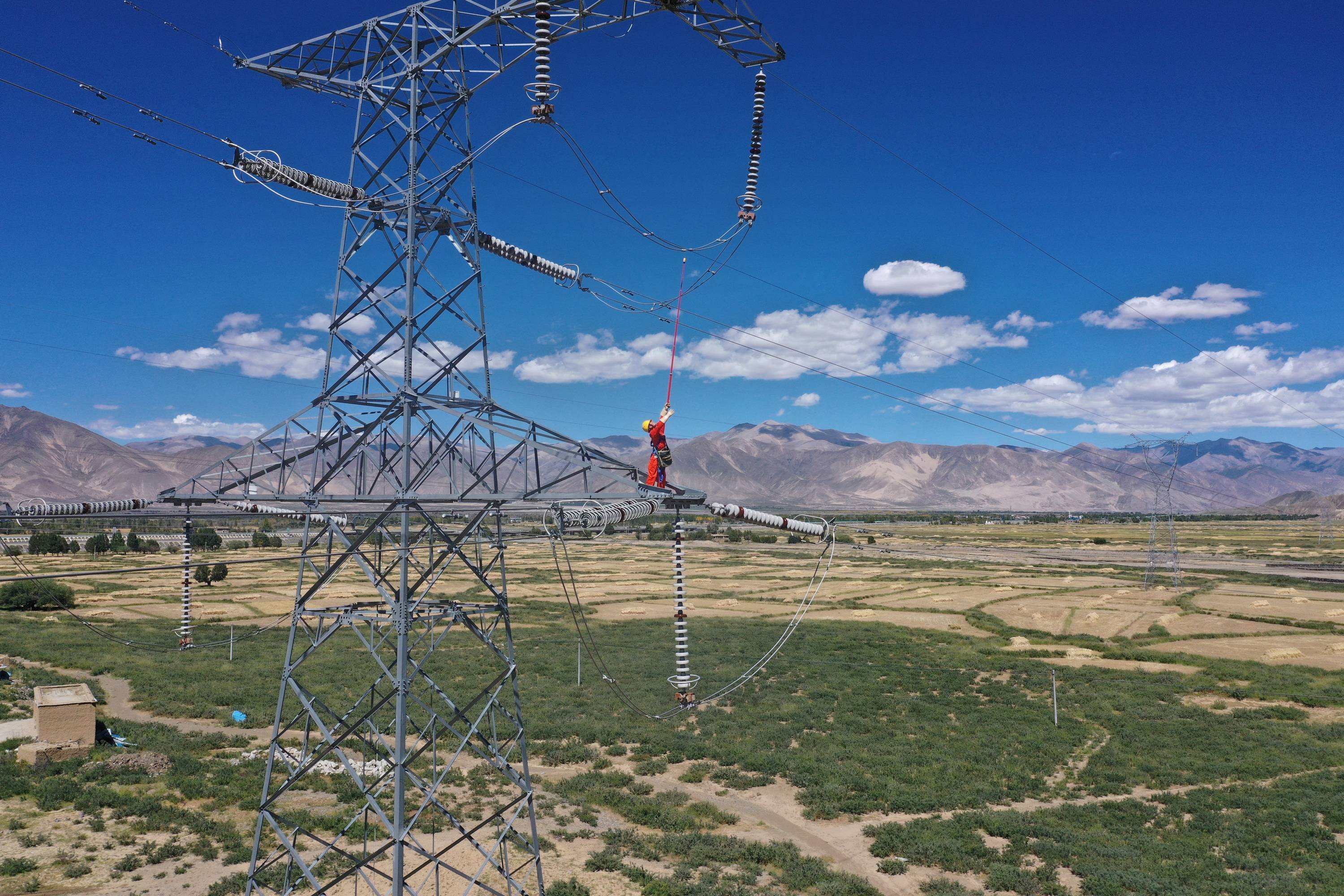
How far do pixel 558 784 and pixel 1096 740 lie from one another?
17904mm

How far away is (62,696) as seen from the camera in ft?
75.8

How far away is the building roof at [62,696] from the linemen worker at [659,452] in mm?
18789

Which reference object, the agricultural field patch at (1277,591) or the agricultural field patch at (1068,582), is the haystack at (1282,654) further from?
the agricultural field patch at (1068,582)

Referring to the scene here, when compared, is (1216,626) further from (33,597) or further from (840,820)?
(33,597)

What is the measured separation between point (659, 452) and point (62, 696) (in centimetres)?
2015

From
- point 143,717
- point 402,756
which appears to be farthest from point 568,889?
point 143,717

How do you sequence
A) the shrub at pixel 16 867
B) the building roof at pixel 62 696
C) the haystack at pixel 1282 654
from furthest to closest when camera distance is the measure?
1. the haystack at pixel 1282 654
2. the building roof at pixel 62 696
3. the shrub at pixel 16 867

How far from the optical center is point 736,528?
18088 centimetres

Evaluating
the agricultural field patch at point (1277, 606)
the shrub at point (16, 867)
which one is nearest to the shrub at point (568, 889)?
the shrub at point (16, 867)

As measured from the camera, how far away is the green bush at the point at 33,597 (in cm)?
5491

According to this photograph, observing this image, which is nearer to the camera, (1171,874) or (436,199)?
(436,199)

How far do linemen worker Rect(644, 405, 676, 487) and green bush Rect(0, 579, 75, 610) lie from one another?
56015 millimetres

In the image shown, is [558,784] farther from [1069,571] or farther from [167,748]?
[1069,571]

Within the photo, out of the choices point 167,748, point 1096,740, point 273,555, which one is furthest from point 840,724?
point 273,555
